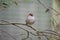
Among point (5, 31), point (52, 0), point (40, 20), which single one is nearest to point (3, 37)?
point (5, 31)

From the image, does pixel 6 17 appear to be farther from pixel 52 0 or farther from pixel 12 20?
pixel 52 0

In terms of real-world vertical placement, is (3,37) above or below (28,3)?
below

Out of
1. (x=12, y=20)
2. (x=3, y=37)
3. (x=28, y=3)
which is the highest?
(x=28, y=3)

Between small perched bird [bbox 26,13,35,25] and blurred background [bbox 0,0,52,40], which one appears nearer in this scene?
small perched bird [bbox 26,13,35,25]

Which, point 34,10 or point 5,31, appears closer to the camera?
point 5,31

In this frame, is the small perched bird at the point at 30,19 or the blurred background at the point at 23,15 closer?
the small perched bird at the point at 30,19

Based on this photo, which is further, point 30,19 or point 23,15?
point 23,15

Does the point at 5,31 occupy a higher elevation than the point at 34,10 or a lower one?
lower

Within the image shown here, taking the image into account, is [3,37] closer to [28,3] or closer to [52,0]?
[28,3]

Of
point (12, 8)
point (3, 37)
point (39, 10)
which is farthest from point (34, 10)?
point (3, 37)
